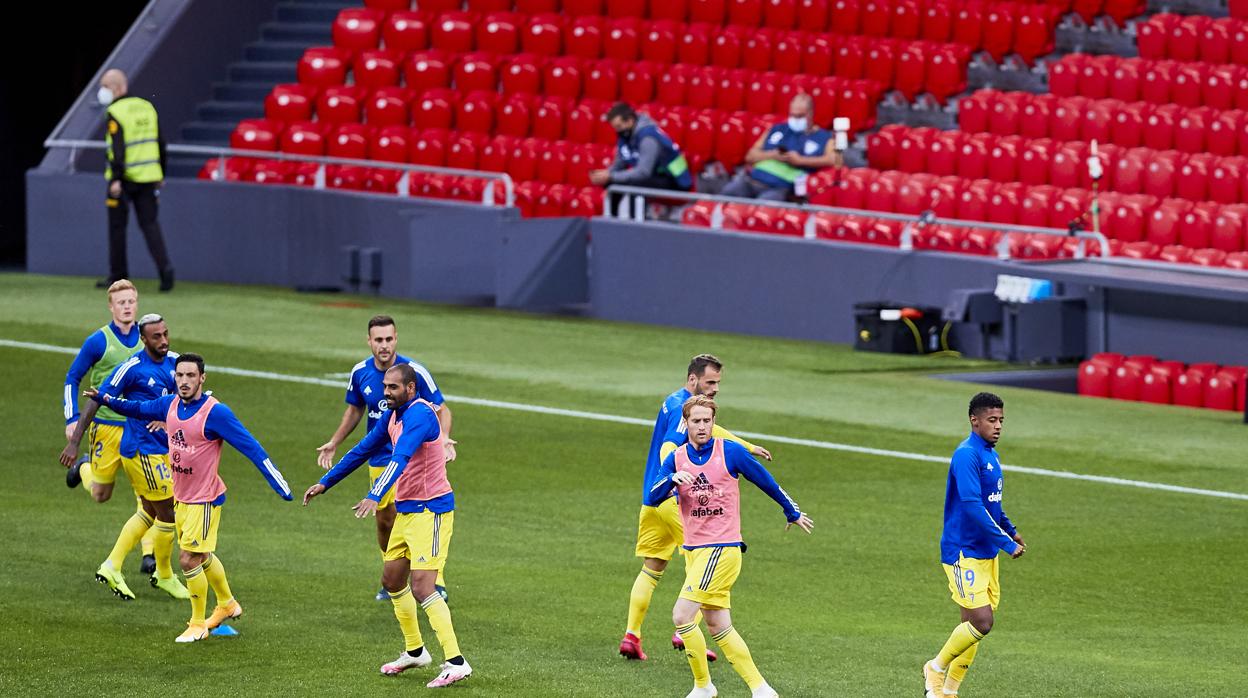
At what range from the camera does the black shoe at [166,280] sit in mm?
26531

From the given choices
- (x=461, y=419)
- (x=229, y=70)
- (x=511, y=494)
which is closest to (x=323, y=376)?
(x=461, y=419)

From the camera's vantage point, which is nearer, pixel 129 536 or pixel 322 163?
pixel 129 536

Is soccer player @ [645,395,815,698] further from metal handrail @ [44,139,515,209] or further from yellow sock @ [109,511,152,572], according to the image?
metal handrail @ [44,139,515,209]

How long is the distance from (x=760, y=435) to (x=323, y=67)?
13.8 meters

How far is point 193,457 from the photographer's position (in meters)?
11.8

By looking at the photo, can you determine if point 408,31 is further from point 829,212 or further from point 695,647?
point 695,647

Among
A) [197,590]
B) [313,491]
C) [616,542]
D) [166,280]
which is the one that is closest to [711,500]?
[313,491]

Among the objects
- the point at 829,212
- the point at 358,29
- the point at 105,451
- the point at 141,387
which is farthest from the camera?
the point at 358,29

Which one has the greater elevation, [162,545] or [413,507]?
[413,507]

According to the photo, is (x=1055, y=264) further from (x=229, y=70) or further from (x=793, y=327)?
(x=229, y=70)

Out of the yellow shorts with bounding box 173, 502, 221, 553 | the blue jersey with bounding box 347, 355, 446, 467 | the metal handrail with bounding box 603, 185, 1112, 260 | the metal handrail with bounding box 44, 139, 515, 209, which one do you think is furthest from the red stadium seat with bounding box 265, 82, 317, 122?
the yellow shorts with bounding box 173, 502, 221, 553

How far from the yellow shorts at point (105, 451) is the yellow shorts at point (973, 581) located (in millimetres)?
5608

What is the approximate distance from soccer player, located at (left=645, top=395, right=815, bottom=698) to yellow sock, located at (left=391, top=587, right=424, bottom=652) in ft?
4.78

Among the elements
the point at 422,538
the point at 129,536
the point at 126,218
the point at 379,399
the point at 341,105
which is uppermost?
the point at 341,105
